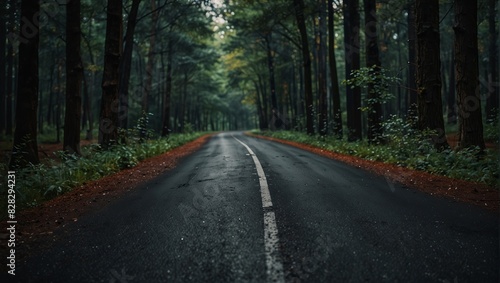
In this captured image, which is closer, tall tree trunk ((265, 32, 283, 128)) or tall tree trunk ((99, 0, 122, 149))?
tall tree trunk ((99, 0, 122, 149))

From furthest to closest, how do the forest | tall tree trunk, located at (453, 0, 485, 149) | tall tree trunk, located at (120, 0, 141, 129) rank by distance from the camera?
tall tree trunk, located at (120, 0, 141, 129) < tall tree trunk, located at (453, 0, 485, 149) < the forest

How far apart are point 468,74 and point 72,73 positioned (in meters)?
12.2

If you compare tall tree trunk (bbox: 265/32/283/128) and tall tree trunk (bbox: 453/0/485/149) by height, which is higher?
tall tree trunk (bbox: 265/32/283/128)

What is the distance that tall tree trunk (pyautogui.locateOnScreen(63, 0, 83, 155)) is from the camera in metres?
10.4

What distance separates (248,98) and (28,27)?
5108cm

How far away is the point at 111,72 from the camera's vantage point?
11.5m

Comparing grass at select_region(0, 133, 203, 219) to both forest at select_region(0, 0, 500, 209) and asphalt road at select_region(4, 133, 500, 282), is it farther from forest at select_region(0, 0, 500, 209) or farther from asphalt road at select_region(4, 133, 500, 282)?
asphalt road at select_region(4, 133, 500, 282)

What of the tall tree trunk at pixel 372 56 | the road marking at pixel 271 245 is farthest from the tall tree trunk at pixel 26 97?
the tall tree trunk at pixel 372 56

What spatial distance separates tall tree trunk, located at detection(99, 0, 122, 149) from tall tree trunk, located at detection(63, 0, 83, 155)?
0.98 metres

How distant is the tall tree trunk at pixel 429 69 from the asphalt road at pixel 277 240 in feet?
15.7

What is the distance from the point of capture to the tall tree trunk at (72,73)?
1038 centimetres

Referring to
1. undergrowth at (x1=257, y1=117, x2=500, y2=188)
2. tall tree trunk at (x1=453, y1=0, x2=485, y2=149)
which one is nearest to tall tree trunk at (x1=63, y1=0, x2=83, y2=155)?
undergrowth at (x1=257, y1=117, x2=500, y2=188)

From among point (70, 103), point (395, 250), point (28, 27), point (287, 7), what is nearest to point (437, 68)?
point (395, 250)

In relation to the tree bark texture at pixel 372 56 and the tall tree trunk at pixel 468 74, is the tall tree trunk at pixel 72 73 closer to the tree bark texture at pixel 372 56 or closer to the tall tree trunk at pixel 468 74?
the tree bark texture at pixel 372 56
